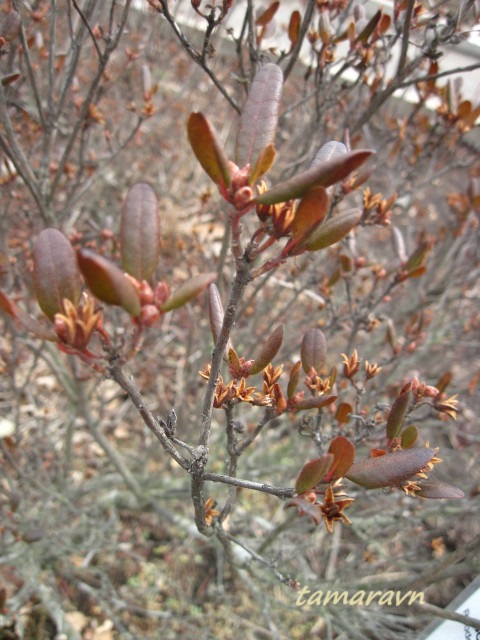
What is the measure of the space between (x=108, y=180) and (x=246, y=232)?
6.85ft

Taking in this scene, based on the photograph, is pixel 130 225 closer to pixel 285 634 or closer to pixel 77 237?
pixel 77 237

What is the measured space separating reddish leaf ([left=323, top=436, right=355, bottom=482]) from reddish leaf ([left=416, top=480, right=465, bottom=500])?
22cm

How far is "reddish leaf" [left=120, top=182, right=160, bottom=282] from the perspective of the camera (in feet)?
2.27

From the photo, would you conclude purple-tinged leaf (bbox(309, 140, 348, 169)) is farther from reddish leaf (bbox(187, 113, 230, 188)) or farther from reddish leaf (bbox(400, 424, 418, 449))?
reddish leaf (bbox(400, 424, 418, 449))

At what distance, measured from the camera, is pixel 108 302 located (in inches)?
24.7

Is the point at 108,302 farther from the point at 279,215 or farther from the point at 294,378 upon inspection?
the point at 294,378

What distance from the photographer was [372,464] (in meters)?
0.87

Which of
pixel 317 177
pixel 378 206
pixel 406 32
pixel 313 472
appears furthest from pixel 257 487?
pixel 406 32

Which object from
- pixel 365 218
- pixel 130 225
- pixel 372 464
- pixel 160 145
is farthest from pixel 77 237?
pixel 160 145

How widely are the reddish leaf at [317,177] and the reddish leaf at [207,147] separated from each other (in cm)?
7

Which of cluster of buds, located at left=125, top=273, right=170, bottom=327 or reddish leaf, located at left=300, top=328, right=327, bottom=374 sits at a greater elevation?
cluster of buds, located at left=125, top=273, right=170, bottom=327

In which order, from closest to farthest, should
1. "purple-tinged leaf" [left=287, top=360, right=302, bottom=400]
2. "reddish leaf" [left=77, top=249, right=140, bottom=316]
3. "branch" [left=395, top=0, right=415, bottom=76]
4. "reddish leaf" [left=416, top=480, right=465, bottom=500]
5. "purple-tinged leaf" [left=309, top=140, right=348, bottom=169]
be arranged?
"reddish leaf" [left=77, top=249, right=140, bottom=316], "purple-tinged leaf" [left=309, top=140, right=348, bottom=169], "reddish leaf" [left=416, top=480, right=465, bottom=500], "purple-tinged leaf" [left=287, top=360, right=302, bottom=400], "branch" [left=395, top=0, right=415, bottom=76]

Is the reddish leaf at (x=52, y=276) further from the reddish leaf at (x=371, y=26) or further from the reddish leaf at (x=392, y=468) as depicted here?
the reddish leaf at (x=371, y=26)

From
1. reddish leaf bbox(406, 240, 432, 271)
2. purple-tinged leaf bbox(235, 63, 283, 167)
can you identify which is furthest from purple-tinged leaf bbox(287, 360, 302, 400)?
reddish leaf bbox(406, 240, 432, 271)
